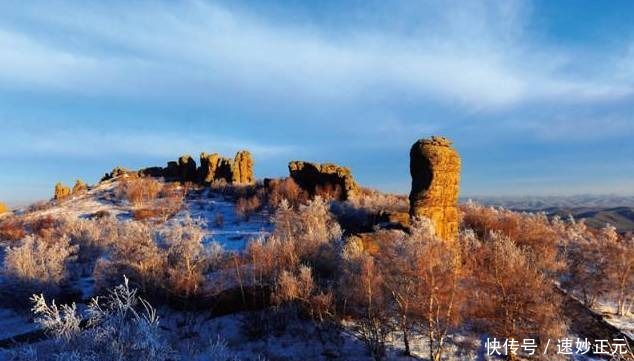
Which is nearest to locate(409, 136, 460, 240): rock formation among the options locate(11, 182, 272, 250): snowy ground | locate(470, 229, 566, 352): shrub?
locate(470, 229, 566, 352): shrub

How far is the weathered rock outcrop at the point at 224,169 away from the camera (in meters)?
64.7

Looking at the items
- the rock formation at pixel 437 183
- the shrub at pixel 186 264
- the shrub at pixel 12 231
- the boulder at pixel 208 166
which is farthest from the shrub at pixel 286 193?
the shrub at pixel 12 231

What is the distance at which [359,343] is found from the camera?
21.1 m

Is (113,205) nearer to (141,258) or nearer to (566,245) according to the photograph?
(141,258)

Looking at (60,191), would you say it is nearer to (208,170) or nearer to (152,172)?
(152,172)

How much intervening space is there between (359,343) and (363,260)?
12.1 ft

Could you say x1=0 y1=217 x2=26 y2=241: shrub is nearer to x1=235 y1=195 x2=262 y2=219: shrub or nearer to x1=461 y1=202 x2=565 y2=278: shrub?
x1=235 y1=195 x2=262 y2=219: shrub

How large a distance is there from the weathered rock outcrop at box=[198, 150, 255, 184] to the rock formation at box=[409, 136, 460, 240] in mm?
39147

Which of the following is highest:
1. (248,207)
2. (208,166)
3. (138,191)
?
(208,166)

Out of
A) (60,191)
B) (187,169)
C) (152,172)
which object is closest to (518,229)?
(187,169)

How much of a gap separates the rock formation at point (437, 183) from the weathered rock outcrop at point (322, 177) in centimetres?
1813

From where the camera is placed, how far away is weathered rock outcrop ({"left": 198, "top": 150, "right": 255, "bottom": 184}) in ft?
212

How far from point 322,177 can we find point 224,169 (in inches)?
768

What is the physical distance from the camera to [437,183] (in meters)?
27.5
